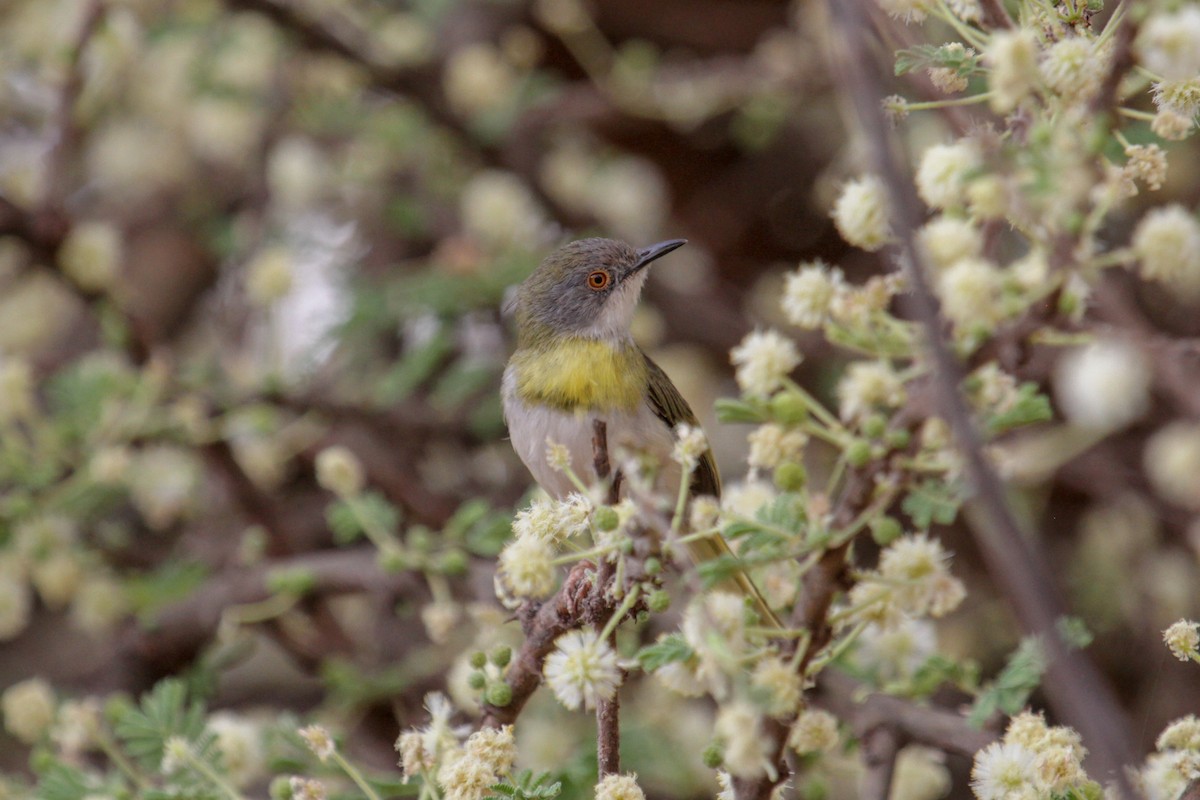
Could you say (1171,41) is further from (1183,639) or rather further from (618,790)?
(618,790)

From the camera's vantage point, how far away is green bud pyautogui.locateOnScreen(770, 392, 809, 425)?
1.67m

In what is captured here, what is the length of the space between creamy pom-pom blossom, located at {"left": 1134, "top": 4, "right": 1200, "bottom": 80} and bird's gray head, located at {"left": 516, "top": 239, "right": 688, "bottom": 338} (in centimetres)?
222

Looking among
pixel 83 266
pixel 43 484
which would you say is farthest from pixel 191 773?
pixel 83 266

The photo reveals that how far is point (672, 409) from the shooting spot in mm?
3604

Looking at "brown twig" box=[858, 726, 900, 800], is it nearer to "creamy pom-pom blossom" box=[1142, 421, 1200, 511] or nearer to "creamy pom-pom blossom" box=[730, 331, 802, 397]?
"creamy pom-pom blossom" box=[730, 331, 802, 397]

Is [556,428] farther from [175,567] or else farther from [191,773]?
[175,567]

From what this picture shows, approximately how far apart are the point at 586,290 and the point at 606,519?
2268 mm

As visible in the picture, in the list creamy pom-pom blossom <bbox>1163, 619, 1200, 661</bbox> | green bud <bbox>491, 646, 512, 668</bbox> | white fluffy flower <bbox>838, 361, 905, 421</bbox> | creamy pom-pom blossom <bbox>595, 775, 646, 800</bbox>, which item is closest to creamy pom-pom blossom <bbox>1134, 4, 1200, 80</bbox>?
white fluffy flower <bbox>838, 361, 905, 421</bbox>

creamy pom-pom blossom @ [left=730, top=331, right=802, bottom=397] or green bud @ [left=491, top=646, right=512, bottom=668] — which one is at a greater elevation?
creamy pom-pom blossom @ [left=730, top=331, right=802, bottom=397]

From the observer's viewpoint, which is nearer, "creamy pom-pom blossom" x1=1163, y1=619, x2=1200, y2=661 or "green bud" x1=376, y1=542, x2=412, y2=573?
"creamy pom-pom blossom" x1=1163, y1=619, x2=1200, y2=661

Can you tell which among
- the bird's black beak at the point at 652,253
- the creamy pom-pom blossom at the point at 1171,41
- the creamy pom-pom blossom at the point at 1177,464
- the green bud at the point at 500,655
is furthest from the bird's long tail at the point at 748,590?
the creamy pom-pom blossom at the point at 1177,464

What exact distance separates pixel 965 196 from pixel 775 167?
4.40 meters

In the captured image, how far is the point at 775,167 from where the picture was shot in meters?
6.07

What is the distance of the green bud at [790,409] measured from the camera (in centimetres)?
167
